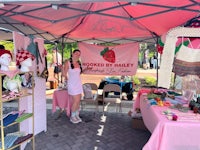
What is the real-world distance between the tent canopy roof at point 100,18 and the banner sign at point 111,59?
0.78 ft

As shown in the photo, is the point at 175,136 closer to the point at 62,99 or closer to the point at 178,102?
the point at 178,102

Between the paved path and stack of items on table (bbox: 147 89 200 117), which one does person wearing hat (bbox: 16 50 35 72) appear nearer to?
the paved path

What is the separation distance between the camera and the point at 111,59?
5.62 m

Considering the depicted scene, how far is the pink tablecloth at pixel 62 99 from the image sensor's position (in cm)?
447

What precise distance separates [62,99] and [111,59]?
6.13ft

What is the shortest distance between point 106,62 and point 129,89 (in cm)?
125

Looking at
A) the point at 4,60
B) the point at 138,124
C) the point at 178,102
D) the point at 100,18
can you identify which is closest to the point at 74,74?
the point at 100,18

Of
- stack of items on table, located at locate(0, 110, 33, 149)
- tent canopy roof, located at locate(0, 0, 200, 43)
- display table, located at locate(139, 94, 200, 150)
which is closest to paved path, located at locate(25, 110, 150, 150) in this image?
stack of items on table, located at locate(0, 110, 33, 149)

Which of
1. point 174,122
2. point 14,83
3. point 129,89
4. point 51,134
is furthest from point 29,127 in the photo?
point 129,89

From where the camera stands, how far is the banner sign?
5.54 meters

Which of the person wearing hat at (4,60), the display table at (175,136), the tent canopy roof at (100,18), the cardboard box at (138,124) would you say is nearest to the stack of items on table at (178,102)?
the display table at (175,136)

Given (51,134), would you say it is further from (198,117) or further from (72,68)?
(198,117)

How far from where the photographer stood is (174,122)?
217 centimetres

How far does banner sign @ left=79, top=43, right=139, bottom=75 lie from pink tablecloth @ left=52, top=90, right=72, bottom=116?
1.41 metres
